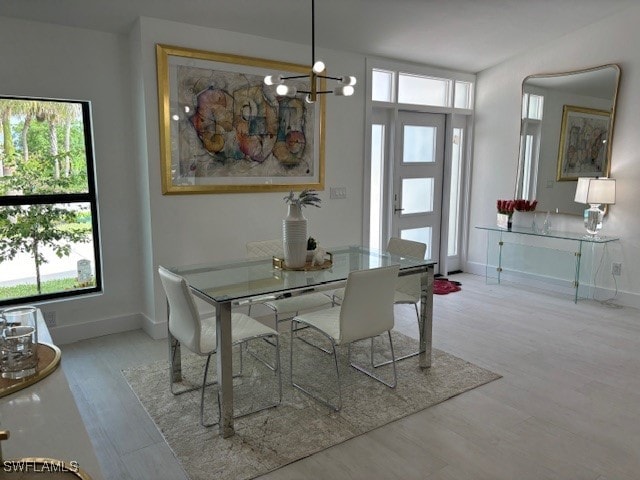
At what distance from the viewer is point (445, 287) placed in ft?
18.5

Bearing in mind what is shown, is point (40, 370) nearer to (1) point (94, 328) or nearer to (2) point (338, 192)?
(1) point (94, 328)

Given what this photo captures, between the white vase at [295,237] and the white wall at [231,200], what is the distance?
129 cm

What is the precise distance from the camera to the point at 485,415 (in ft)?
9.25

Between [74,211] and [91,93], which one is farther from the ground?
[91,93]

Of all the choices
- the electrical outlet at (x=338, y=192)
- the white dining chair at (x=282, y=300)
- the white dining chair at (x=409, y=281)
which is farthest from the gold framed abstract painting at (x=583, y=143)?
the white dining chair at (x=282, y=300)

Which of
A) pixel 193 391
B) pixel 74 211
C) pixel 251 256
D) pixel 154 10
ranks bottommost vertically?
pixel 193 391

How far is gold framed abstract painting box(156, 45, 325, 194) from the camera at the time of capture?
3879mm

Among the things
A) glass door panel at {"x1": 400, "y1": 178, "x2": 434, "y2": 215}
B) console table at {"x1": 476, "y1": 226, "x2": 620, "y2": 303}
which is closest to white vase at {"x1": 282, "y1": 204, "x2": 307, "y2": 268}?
glass door panel at {"x1": 400, "y1": 178, "x2": 434, "y2": 215}

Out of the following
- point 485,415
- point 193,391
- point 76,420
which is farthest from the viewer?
point 193,391

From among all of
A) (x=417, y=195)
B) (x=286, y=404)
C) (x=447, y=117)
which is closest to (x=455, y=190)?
(x=417, y=195)

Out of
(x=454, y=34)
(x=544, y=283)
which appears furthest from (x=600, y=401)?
(x=454, y=34)

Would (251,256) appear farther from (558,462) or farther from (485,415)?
(558,462)

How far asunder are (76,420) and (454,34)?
4.78 metres

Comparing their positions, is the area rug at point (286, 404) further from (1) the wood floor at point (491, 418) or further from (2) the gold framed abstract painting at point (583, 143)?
(2) the gold framed abstract painting at point (583, 143)
